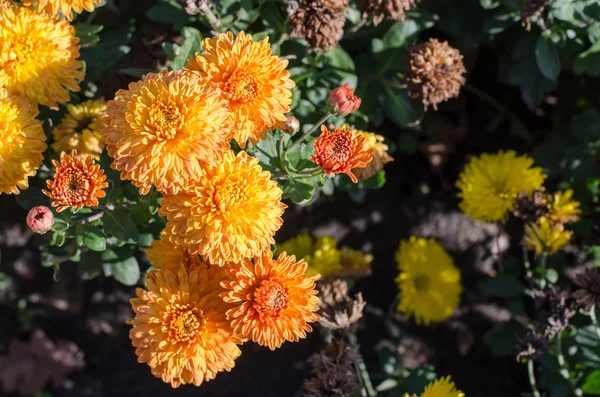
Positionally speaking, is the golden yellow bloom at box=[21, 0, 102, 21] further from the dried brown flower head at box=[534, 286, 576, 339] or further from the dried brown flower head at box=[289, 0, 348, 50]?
the dried brown flower head at box=[534, 286, 576, 339]

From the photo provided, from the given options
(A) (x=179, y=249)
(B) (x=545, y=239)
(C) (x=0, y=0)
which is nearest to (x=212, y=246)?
(A) (x=179, y=249)

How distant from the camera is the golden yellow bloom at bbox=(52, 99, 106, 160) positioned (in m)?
1.94

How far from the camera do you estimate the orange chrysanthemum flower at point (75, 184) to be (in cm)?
155

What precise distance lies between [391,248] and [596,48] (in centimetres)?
127

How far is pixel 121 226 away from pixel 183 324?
39 cm

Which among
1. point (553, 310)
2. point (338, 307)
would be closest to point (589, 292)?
point (553, 310)

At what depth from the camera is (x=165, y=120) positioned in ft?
4.87

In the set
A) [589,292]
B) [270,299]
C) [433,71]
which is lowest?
[589,292]

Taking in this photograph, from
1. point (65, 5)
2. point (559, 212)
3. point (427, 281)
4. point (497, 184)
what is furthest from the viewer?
point (427, 281)

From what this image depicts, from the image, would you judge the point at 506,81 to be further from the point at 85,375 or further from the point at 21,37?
the point at 85,375

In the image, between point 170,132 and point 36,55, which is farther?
point 36,55

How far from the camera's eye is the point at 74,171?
5.18 feet

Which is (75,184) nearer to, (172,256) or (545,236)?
(172,256)

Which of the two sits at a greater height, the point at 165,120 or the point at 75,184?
the point at 165,120
